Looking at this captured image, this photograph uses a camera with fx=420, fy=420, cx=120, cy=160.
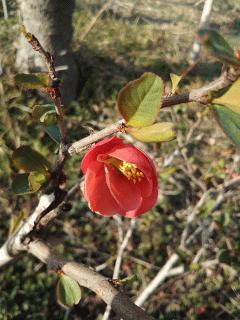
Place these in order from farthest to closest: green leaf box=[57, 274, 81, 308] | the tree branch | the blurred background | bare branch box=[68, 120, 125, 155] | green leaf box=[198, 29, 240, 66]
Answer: the blurred background
green leaf box=[57, 274, 81, 308]
the tree branch
bare branch box=[68, 120, 125, 155]
green leaf box=[198, 29, 240, 66]

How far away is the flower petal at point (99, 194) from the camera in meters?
0.57

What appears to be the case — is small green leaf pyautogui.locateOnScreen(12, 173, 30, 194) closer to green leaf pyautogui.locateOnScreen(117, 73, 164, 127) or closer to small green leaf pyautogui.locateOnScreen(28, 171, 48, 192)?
small green leaf pyautogui.locateOnScreen(28, 171, 48, 192)

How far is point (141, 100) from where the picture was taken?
1.44 feet

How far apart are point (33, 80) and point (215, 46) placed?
0.25 meters

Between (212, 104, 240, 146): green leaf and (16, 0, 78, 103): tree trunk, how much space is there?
77.7 inches

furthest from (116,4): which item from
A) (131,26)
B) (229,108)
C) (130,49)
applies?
(229,108)

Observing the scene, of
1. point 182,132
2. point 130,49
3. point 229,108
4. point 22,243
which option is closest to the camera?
point 229,108

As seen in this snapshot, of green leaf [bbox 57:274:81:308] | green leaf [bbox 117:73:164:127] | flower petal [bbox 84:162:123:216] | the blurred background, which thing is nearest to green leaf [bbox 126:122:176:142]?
green leaf [bbox 117:73:164:127]

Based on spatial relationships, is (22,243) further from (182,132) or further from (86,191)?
(182,132)

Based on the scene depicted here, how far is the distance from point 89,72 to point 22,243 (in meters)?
2.20

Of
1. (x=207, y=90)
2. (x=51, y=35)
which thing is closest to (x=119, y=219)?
(x=207, y=90)

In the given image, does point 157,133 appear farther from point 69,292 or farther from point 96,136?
point 69,292

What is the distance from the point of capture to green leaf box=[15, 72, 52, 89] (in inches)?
19.7

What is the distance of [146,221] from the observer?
2045 mm
